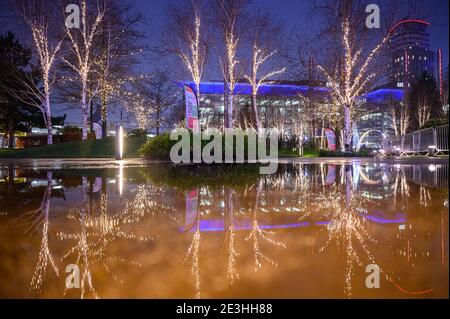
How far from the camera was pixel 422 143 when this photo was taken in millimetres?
22984

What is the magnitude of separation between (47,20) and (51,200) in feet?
87.6

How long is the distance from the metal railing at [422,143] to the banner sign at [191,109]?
1443 centimetres

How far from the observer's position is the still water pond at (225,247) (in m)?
2.25

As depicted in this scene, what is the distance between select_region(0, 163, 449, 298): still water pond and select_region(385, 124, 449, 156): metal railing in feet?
59.4

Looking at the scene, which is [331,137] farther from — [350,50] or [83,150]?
[83,150]

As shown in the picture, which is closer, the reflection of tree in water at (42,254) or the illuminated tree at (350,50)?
the reflection of tree in water at (42,254)

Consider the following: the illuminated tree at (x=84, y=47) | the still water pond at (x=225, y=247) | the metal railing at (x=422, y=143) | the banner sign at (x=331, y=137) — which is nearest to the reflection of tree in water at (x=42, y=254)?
the still water pond at (x=225, y=247)

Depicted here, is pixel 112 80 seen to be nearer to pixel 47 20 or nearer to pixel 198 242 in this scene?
pixel 47 20

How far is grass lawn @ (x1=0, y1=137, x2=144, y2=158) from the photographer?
2542 cm

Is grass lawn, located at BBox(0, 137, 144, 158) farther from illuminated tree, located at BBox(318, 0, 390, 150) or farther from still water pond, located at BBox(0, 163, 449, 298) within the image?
still water pond, located at BBox(0, 163, 449, 298)

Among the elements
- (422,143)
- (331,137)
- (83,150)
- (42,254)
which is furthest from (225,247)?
(331,137)

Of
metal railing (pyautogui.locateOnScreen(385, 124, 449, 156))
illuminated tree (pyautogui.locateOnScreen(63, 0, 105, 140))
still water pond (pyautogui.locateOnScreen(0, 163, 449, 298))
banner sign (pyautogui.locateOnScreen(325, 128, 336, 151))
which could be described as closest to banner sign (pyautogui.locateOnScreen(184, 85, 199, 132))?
still water pond (pyautogui.locateOnScreen(0, 163, 449, 298))

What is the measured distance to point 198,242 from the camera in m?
3.16

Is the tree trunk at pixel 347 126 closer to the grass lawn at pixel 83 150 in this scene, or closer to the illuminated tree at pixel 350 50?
the illuminated tree at pixel 350 50
